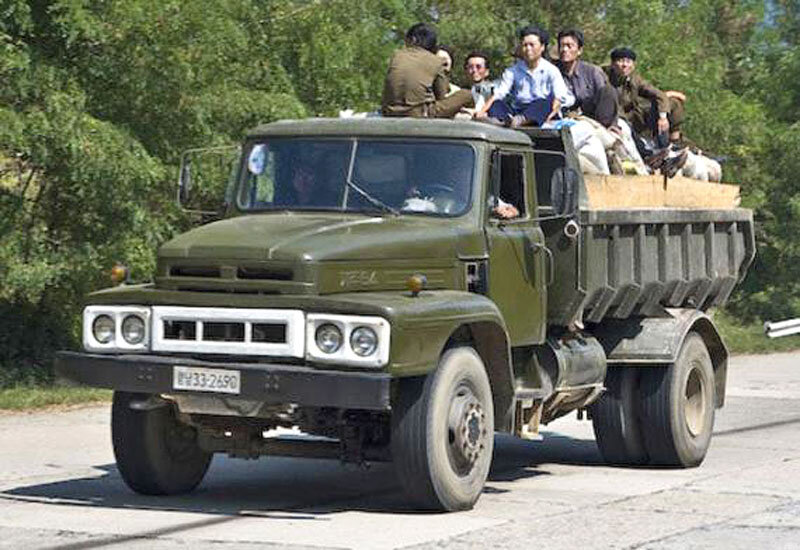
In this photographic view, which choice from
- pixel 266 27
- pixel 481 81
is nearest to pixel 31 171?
pixel 266 27

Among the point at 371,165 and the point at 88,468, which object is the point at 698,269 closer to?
the point at 371,165

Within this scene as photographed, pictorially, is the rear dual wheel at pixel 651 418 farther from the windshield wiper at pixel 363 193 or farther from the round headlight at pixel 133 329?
the round headlight at pixel 133 329

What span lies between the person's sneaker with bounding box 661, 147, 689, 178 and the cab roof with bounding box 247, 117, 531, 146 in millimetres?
2410

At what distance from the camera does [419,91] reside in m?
14.1

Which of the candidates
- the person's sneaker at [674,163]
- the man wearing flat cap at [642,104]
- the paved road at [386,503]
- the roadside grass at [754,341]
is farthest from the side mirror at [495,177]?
the roadside grass at [754,341]

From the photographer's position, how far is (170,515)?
1141cm

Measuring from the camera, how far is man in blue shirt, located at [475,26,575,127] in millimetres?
14266

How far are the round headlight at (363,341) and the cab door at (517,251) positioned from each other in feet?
5.27

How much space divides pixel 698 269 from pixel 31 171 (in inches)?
263

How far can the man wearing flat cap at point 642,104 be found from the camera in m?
16.3

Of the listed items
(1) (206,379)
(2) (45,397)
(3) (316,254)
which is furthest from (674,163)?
(2) (45,397)

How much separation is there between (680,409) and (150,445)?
13.2 ft

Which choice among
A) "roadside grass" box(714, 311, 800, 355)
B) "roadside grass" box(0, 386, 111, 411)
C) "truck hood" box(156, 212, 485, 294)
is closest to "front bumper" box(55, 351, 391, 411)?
"truck hood" box(156, 212, 485, 294)

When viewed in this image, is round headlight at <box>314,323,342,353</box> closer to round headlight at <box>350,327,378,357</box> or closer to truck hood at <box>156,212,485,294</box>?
round headlight at <box>350,327,378,357</box>
